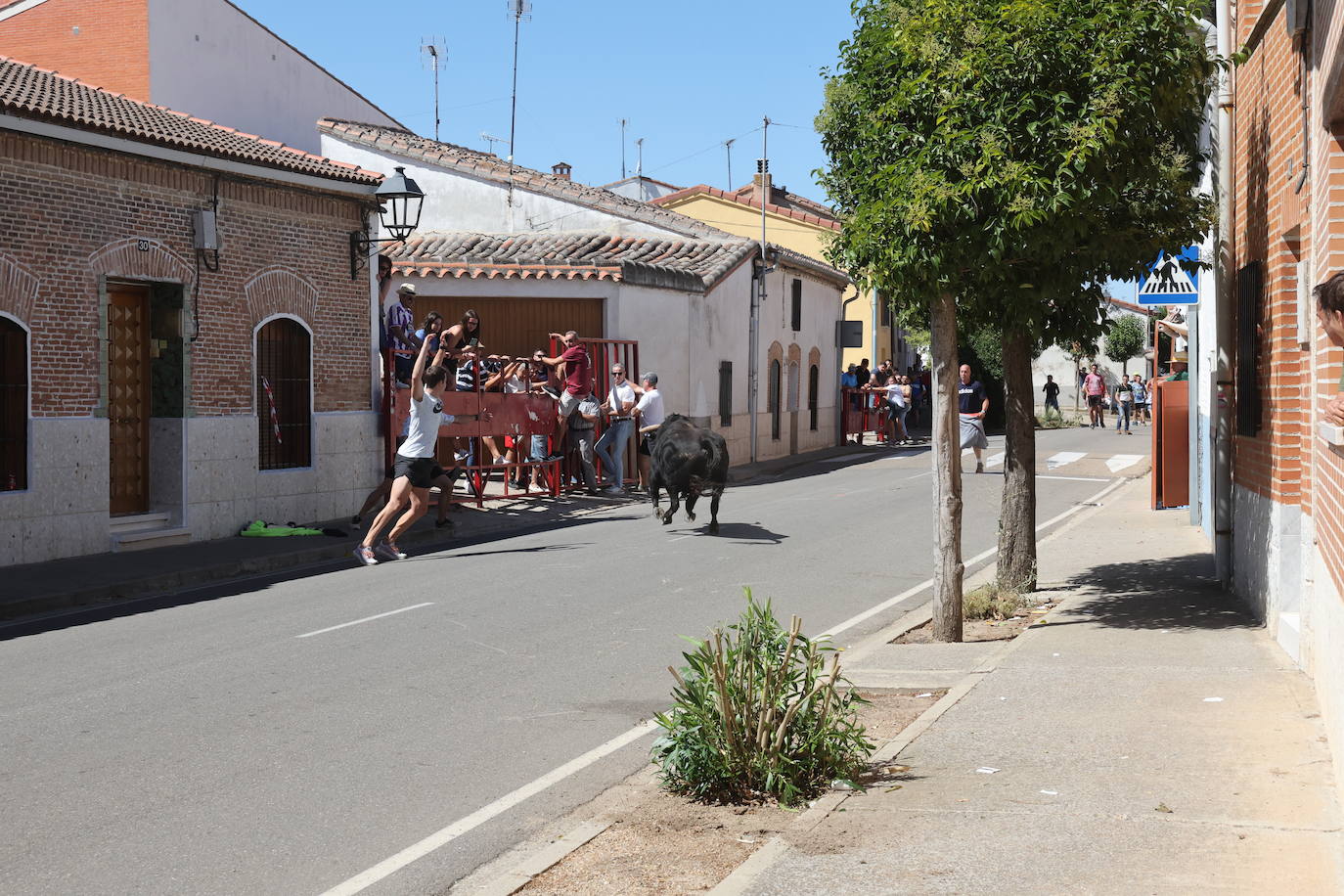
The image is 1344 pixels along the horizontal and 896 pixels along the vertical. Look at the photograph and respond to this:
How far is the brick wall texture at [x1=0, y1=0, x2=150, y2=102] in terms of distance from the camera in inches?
1013

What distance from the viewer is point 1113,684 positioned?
7.59 m

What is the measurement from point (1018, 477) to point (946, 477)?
6.53 ft

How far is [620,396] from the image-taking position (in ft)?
68.6

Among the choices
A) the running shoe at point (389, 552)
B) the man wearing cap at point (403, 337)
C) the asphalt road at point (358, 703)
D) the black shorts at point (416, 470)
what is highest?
the man wearing cap at point (403, 337)

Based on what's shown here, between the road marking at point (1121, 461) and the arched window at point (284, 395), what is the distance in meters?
15.0

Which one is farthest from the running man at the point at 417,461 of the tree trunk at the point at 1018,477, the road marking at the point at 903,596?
the tree trunk at the point at 1018,477

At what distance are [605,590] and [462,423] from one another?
7.48m

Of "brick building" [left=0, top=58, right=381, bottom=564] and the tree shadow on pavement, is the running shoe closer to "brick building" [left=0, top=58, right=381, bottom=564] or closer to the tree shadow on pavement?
"brick building" [left=0, top=58, right=381, bottom=564]

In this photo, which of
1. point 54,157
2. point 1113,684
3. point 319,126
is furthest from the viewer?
point 319,126

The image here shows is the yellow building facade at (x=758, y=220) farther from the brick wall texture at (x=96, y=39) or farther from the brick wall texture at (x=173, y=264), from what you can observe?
the brick wall texture at (x=173, y=264)

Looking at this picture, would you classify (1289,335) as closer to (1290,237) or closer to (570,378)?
(1290,237)

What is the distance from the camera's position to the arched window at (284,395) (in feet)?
55.5

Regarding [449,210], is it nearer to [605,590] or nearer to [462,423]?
[462,423]

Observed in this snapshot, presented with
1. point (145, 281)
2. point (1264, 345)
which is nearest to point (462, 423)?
point (145, 281)
